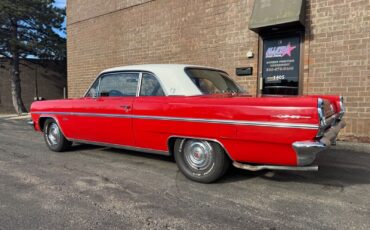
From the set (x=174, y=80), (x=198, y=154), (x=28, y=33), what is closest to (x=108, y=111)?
(x=174, y=80)

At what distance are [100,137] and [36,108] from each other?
2.10 metres

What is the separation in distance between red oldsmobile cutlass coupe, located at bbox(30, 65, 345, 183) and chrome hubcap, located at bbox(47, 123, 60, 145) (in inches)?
5.3

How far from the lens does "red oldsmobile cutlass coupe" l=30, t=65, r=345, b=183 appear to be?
3.64m

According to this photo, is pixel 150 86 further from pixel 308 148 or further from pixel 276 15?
pixel 276 15

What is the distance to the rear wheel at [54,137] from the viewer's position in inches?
A: 256

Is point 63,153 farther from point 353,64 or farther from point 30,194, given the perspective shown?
point 353,64

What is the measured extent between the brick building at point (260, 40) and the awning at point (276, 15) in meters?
0.02

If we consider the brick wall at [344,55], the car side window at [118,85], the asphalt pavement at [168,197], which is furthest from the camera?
the brick wall at [344,55]

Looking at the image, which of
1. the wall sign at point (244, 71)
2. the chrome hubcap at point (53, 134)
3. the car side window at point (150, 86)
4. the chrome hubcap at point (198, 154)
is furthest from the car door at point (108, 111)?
the wall sign at point (244, 71)

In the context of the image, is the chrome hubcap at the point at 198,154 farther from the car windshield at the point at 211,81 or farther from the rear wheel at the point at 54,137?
the rear wheel at the point at 54,137

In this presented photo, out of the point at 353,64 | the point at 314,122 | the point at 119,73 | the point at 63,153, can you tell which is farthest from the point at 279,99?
the point at 353,64

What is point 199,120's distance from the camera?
4.27 m

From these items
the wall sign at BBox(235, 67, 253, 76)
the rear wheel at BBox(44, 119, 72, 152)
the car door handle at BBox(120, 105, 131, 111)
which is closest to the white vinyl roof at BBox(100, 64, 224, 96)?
the car door handle at BBox(120, 105, 131, 111)

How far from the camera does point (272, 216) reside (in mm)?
3350
